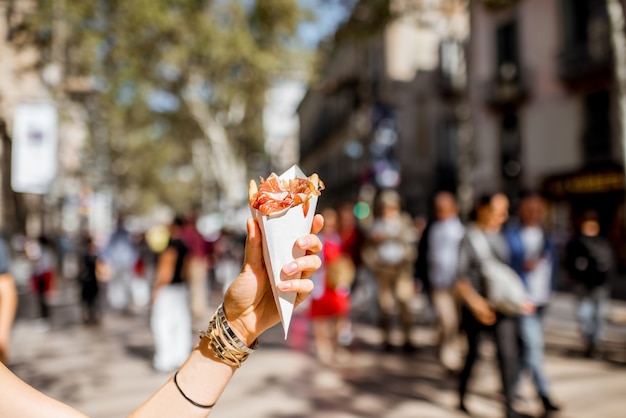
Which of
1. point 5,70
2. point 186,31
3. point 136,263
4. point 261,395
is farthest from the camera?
point 186,31

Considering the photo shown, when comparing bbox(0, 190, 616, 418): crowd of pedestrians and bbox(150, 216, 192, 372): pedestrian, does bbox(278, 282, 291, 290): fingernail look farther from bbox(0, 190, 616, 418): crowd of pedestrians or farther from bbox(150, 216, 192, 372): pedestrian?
bbox(150, 216, 192, 372): pedestrian

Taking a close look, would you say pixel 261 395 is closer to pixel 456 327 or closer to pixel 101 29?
pixel 456 327

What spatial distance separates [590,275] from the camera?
700 centimetres

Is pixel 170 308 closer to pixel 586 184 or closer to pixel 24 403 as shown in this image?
pixel 24 403

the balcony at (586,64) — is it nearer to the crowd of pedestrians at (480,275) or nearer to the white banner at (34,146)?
the crowd of pedestrians at (480,275)

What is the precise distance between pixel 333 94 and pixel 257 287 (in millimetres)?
18668

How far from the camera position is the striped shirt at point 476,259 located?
4.65 m

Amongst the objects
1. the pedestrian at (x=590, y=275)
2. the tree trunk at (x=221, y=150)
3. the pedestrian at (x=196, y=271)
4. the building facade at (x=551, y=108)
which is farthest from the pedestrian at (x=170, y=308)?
the tree trunk at (x=221, y=150)

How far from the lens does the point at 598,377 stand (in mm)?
6066

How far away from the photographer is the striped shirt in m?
4.65

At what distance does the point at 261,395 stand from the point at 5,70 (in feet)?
19.8

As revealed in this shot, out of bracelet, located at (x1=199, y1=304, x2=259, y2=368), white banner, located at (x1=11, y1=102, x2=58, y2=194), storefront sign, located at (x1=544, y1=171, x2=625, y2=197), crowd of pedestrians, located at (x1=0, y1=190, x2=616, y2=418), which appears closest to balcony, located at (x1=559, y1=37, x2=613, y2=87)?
storefront sign, located at (x1=544, y1=171, x2=625, y2=197)

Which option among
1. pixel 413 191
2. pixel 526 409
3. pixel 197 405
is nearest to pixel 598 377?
pixel 526 409

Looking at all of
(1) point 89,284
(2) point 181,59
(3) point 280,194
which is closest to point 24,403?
(3) point 280,194
